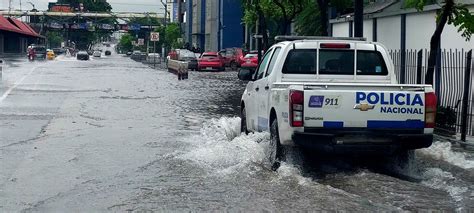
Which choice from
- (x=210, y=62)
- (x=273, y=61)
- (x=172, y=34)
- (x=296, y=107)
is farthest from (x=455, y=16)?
(x=172, y=34)

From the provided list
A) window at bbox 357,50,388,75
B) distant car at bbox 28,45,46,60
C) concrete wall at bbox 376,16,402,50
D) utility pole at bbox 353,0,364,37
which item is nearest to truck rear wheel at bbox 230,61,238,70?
distant car at bbox 28,45,46,60

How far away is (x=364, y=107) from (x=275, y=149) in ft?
5.36

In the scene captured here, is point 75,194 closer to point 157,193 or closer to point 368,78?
point 157,193

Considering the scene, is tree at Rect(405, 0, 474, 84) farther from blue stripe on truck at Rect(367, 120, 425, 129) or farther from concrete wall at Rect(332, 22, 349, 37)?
concrete wall at Rect(332, 22, 349, 37)

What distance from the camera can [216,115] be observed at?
775 inches

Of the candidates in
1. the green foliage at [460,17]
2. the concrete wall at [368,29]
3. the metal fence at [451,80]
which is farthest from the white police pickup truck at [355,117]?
the concrete wall at [368,29]

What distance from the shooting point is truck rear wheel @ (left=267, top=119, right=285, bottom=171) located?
34.2ft

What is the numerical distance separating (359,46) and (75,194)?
16.1ft

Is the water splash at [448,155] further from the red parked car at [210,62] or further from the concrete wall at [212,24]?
the concrete wall at [212,24]

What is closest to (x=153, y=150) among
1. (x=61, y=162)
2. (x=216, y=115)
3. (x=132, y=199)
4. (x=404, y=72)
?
(x=61, y=162)

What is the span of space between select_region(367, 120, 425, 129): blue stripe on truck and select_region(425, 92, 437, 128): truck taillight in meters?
0.10

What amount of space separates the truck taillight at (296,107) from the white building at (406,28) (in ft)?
29.3

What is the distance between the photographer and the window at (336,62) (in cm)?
1128

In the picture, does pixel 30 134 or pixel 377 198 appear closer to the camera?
pixel 377 198
